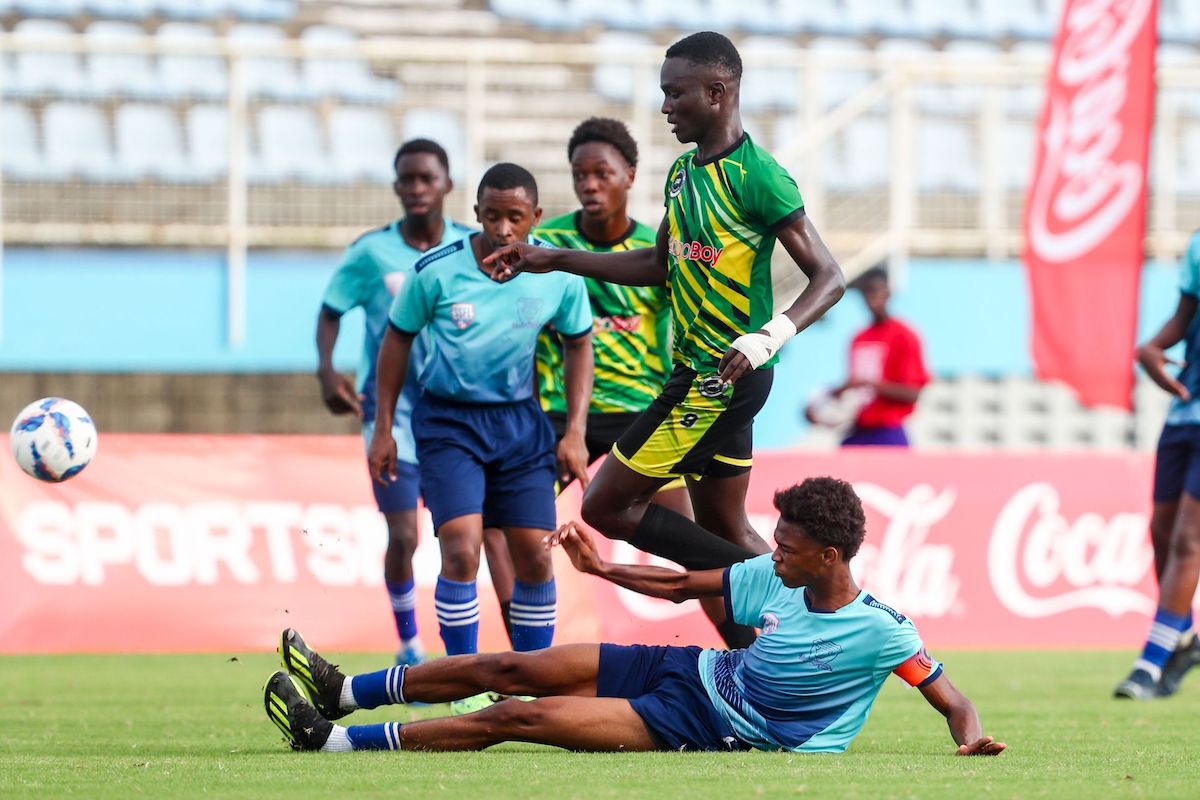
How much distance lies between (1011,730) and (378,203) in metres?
9.57

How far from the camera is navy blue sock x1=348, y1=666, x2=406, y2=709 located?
5926mm

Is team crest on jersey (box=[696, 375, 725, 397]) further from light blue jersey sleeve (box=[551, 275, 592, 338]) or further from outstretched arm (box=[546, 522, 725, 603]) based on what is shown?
light blue jersey sleeve (box=[551, 275, 592, 338])

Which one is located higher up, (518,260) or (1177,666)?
(518,260)

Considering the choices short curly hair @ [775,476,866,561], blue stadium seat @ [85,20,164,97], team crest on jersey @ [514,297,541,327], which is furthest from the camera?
blue stadium seat @ [85,20,164,97]

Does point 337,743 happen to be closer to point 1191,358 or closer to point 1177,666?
point 1177,666

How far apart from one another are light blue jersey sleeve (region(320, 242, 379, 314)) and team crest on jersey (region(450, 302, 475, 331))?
1.89m

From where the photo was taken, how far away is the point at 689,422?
646cm

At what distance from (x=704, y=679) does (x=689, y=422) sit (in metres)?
0.99

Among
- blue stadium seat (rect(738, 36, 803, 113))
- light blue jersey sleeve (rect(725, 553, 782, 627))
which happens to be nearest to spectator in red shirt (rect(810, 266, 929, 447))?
blue stadium seat (rect(738, 36, 803, 113))

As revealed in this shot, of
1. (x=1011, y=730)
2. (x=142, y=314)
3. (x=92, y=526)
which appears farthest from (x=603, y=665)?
(x=142, y=314)

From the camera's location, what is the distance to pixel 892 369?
1349 centimetres

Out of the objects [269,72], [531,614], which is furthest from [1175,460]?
[269,72]

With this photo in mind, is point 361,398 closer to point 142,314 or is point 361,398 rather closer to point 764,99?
point 142,314

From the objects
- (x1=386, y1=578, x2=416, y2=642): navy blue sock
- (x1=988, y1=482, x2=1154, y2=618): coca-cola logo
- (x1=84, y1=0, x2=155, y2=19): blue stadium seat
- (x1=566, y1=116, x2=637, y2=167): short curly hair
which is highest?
(x1=84, y1=0, x2=155, y2=19): blue stadium seat
